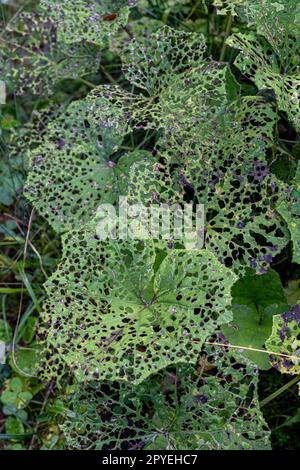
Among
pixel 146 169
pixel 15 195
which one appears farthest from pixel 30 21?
pixel 146 169

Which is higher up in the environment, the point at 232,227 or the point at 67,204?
the point at 232,227

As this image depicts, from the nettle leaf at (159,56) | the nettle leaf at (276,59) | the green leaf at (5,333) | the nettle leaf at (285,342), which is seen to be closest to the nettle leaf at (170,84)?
the nettle leaf at (159,56)

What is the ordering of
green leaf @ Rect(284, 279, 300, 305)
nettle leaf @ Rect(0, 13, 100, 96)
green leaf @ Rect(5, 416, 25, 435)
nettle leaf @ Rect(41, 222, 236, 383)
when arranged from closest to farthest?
nettle leaf @ Rect(41, 222, 236, 383) < green leaf @ Rect(284, 279, 300, 305) < green leaf @ Rect(5, 416, 25, 435) < nettle leaf @ Rect(0, 13, 100, 96)

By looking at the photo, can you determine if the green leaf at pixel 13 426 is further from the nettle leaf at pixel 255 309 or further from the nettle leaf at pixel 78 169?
the nettle leaf at pixel 255 309

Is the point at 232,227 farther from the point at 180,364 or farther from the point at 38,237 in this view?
the point at 38,237

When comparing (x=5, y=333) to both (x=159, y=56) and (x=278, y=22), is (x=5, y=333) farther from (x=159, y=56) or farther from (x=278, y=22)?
(x=278, y=22)

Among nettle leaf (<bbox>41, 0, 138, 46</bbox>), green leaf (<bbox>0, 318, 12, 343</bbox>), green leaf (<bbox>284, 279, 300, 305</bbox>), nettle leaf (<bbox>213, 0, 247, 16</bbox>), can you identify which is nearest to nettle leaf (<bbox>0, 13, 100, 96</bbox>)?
nettle leaf (<bbox>41, 0, 138, 46</bbox>)

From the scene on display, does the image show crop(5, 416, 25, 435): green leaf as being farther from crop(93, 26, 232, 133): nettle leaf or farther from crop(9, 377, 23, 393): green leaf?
crop(93, 26, 232, 133): nettle leaf
